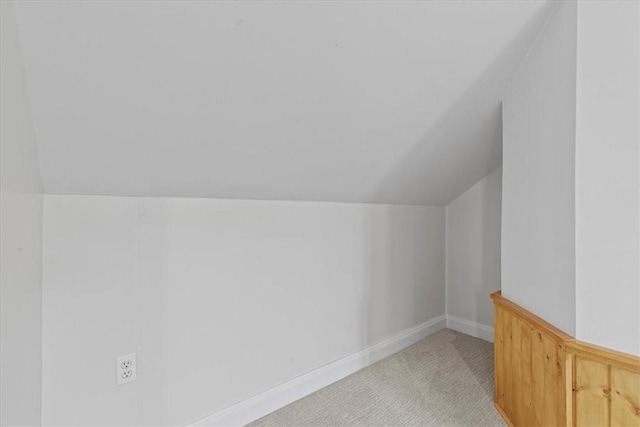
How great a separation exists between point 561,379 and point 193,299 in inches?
58.3

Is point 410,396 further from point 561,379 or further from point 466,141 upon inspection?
point 466,141

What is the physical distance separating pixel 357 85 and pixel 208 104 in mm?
593

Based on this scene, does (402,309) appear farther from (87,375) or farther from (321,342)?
(87,375)

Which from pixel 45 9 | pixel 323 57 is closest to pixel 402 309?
pixel 323 57

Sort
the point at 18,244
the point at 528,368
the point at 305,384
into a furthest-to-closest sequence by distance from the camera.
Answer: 1. the point at 305,384
2. the point at 528,368
3. the point at 18,244

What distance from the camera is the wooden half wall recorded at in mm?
1130

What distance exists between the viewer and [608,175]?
1.17 meters

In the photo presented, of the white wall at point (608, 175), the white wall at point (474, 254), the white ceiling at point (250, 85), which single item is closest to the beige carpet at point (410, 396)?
the white wall at point (474, 254)

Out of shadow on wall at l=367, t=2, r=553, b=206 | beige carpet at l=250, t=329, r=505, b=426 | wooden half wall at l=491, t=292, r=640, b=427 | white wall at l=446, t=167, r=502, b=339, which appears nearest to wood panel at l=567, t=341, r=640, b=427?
wooden half wall at l=491, t=292, r=640, b=427

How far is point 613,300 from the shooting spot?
115 centimetres

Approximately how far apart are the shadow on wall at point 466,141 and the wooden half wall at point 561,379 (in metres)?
0.92

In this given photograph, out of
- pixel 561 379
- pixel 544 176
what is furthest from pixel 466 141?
pixel 561 379

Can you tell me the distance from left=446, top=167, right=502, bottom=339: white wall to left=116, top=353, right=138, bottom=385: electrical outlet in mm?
2593

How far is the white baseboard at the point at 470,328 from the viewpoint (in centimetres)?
288
